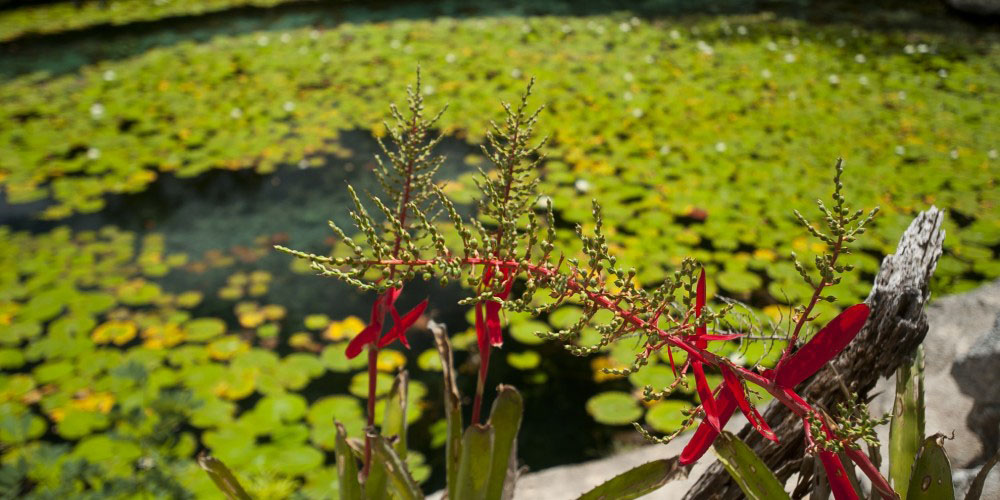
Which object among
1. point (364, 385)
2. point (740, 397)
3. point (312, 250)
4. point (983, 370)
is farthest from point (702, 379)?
point (312, 250)

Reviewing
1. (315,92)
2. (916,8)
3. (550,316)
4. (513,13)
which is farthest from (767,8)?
(550,316)

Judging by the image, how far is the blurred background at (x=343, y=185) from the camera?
6.28 ft

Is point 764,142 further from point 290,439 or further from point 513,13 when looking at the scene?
point 513,13

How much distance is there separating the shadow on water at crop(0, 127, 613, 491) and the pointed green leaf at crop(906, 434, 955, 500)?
3.96 ft

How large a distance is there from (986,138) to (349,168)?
326 cm

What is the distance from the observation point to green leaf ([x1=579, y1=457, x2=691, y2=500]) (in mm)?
864

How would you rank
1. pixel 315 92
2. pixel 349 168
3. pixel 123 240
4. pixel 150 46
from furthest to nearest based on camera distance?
pixel 150 46, pixel 315 92, pixel 349 168, pixel 123 240

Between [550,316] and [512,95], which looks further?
[512,95]

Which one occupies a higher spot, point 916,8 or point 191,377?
point 916,8

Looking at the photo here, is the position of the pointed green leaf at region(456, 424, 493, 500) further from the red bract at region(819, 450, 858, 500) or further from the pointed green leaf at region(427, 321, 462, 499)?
the red bract at region(819, 450, 858, 500)

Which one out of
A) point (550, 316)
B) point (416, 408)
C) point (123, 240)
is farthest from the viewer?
point (123, 240)

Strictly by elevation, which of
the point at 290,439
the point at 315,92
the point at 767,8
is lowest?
the point at 290,439

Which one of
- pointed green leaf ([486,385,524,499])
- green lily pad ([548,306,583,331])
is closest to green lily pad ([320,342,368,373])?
green lily pad ([548,306,583,331])

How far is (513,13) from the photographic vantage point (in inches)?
228
